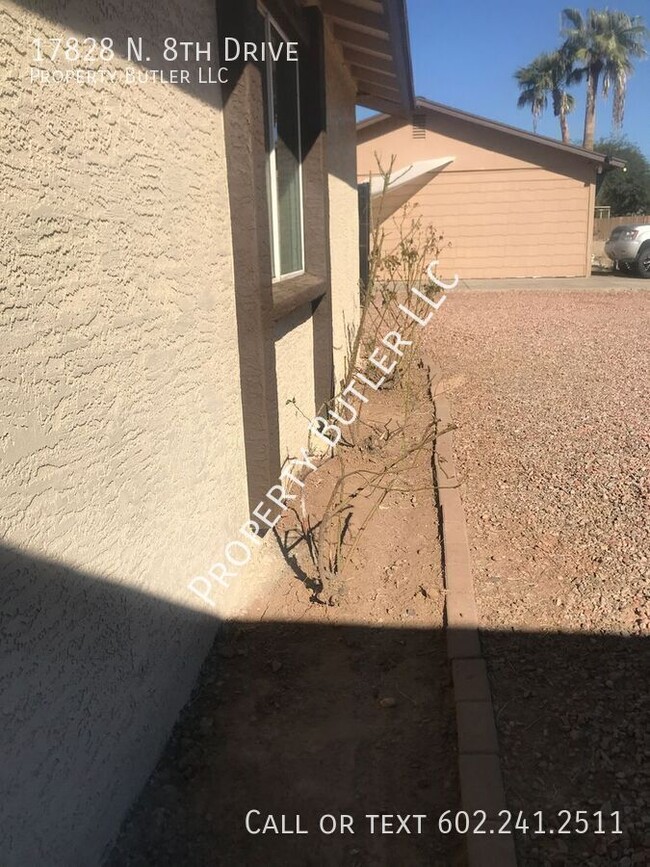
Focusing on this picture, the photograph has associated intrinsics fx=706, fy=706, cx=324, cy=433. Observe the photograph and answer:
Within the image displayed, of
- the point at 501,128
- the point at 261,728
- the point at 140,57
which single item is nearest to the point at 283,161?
the point at 140,57

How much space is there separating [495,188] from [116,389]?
20.0 m

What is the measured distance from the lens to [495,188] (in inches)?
792

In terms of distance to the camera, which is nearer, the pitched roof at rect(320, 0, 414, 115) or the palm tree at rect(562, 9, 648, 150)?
the pitched roof at rect(320, 0, 414, 115)

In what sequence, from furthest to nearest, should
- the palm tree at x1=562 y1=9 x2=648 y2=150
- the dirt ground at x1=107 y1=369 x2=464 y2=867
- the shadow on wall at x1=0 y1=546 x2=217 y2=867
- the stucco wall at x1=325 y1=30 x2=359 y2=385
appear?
the palm tree at x1=562 y1=9 x2=648 y2=150 < the stucco wall at x1=325 y1=30 x2=359 y2=385 < the dirt ground at x1=107 y1=369 x2=464 y2=867 < the shadow on wall at x1=0 y1=546 x2=217 y2=867

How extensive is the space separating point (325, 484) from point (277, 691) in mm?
2255

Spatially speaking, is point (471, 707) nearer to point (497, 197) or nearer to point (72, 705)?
point (72, 705)

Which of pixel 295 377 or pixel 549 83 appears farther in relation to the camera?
pixel 549 83

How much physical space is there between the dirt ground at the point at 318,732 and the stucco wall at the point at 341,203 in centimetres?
333

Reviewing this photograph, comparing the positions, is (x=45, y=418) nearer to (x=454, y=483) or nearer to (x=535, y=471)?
(x=454, y=483)

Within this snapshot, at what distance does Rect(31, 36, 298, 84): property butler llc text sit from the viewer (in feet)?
5.87

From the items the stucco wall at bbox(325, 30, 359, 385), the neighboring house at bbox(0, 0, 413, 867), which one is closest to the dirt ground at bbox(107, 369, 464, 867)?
the neighboring house at bbox(0, 0, 413, 867)

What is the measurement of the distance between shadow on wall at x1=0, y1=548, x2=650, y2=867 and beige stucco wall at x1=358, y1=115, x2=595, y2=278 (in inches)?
715

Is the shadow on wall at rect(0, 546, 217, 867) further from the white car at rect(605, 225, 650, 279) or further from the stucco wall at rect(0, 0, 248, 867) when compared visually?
the white car at rect(605, 225, 650, 279)

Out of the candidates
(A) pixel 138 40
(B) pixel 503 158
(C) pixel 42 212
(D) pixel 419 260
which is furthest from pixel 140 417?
(B) pixel 503 158
